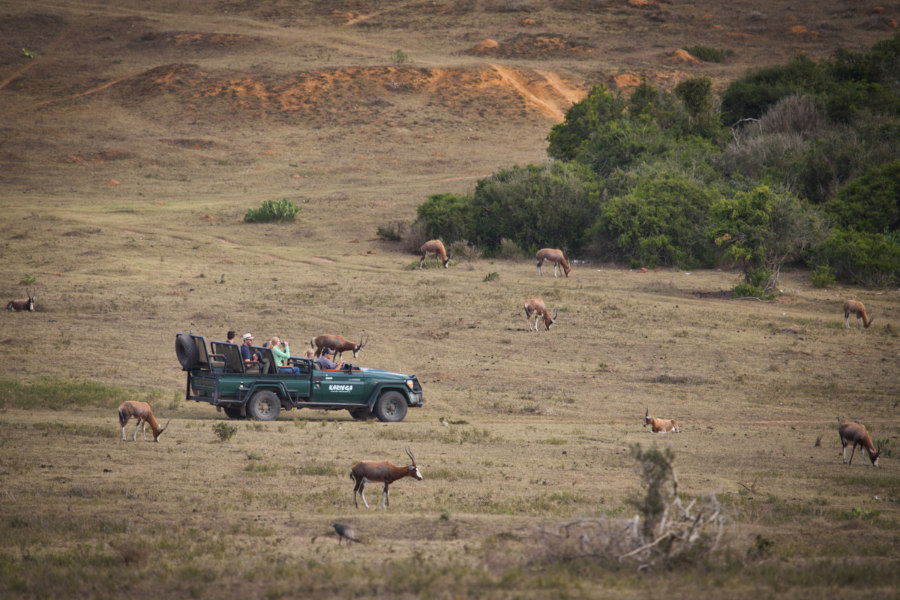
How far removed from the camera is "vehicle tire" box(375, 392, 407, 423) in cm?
1747

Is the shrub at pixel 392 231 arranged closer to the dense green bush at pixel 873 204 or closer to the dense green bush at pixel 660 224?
the dense green bush at pixel 660 224

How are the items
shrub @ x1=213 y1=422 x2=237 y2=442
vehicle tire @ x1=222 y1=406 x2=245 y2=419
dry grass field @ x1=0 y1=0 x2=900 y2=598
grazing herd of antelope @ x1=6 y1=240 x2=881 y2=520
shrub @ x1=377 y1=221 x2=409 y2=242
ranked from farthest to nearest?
shrub @ x1=377 y1=221 x2=409 y2=242 < vehicle tire @ x1=222 y1=406 x2=245 y2=419 < shrub @ x1=213 y1=422 x2=237 y2=442 < grazing herd of antelope @ x1=6 y1=240 x2=881 y2=520 < dry grass field @ x1=0 y1=0 x2=900 y2=598

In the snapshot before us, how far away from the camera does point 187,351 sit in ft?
53.8

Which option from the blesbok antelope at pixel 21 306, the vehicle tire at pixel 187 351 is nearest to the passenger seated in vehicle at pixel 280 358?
the vehicle tire at pixel 187 351

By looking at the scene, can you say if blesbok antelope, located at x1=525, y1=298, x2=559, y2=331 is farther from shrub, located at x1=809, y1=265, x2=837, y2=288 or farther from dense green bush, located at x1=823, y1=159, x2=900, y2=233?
dense green bush, located at x1=823, y1=159, x2=900, y2=233

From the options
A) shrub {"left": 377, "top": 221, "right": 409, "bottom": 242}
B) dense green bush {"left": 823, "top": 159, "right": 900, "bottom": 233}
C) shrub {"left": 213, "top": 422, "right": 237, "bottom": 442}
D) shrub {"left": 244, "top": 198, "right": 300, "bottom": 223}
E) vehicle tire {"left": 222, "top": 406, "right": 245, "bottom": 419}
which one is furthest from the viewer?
shrub {"left": 244, "top": 198, "right": 300, "bottom": 223}

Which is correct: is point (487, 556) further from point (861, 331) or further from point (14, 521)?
point (861, 331)

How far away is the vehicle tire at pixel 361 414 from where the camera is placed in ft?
58.0

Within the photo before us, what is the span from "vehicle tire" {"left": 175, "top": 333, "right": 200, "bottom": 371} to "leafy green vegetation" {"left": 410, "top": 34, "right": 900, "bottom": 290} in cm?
1891

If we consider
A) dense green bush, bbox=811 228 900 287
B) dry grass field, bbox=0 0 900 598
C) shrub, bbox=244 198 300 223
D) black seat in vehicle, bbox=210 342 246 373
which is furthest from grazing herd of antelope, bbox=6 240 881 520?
shrub, bbox=244 198 300 223

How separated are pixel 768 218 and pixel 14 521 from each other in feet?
83.1

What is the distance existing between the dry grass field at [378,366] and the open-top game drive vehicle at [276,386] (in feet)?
1.67

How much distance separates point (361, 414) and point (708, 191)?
2340 centimetres

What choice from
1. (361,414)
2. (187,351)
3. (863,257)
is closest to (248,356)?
(187,351)
